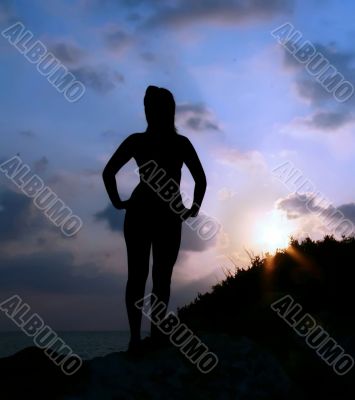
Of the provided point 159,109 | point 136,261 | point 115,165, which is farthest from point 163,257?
point 159,109

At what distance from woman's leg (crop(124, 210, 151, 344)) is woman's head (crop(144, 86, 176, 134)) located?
121 centimetres

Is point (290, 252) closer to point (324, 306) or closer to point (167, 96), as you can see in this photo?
point (324, 306)

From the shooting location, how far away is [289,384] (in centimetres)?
621

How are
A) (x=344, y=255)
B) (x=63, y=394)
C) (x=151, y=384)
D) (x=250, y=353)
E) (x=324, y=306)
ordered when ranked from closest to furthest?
1. (x=63, y=394)
2. (x=151, y=384)
3. (x=250, y=353)
4. (x=324, y=306)
5. (x=344, y=255)

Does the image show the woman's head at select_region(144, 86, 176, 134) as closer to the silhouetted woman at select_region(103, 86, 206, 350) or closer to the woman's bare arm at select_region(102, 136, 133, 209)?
the silhouetted woman at select_region(103, 86, 206, 350)

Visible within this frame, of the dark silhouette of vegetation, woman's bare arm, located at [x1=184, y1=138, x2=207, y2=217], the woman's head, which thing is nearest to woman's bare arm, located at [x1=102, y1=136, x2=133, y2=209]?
the woman's head

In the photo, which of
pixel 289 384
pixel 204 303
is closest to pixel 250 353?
pixel 289 384

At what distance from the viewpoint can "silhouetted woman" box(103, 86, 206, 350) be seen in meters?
7.00

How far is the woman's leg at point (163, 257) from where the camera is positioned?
7.04m

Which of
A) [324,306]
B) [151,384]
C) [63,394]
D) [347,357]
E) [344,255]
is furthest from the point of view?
[344,255]

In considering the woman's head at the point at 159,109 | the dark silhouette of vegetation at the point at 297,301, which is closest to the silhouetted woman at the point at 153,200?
the woman's head at the point at 159,109

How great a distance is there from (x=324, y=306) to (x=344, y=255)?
1512 millimetres

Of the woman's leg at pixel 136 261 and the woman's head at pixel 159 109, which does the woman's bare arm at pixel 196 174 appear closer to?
the woman's head at pixel 159 109

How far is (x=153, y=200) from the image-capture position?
7.00 metres
